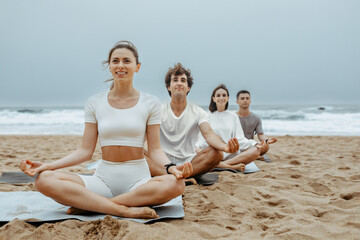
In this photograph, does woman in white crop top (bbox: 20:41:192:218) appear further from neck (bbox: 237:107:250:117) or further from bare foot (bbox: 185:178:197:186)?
neck (bbox: 237:107:250:117)

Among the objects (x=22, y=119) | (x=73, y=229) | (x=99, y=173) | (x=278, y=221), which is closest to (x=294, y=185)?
(x=278, y=221)

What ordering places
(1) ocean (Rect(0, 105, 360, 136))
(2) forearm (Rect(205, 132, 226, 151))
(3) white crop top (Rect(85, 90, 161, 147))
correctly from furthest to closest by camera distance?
(1) ocean (Rect(0, 105, 360, 136)) → (2) forearm (Rect(205, 132, 226, 151)) → (3) white crop top (Rect(85, 90, 161, 147))

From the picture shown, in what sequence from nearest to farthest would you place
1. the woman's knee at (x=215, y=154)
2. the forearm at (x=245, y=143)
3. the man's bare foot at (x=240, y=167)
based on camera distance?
1. the woman's knee at (x=215, y=154)
2. the man's bare foot at (x=240, y=167)
3. the forearm at (x=245, y=143)

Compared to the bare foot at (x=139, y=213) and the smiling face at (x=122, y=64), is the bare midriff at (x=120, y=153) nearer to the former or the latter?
the bare foot at (x=139, y=213)

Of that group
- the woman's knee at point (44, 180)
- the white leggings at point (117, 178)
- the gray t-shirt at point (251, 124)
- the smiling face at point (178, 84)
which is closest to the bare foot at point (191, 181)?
the smiling face at point (178, 84)

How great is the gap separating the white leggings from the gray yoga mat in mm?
227

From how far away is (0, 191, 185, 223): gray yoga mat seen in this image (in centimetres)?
244

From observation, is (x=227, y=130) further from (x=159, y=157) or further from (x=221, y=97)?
(x=159, y=157)

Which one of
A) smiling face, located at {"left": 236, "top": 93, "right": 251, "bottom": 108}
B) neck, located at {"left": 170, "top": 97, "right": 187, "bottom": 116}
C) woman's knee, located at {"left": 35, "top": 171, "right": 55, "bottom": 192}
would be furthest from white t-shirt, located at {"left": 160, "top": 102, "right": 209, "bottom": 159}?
smiling face, located at {"left": 236, "top": 93, "right": 251, "bottom": 108}

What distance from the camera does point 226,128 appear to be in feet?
16.9

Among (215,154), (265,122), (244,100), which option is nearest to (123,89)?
(215,154)

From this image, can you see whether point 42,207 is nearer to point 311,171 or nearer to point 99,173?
point 99,173

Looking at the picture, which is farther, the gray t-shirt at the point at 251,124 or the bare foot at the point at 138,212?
the gray t-shirt at the point at 251,124

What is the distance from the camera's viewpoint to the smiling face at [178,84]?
3820 mm
